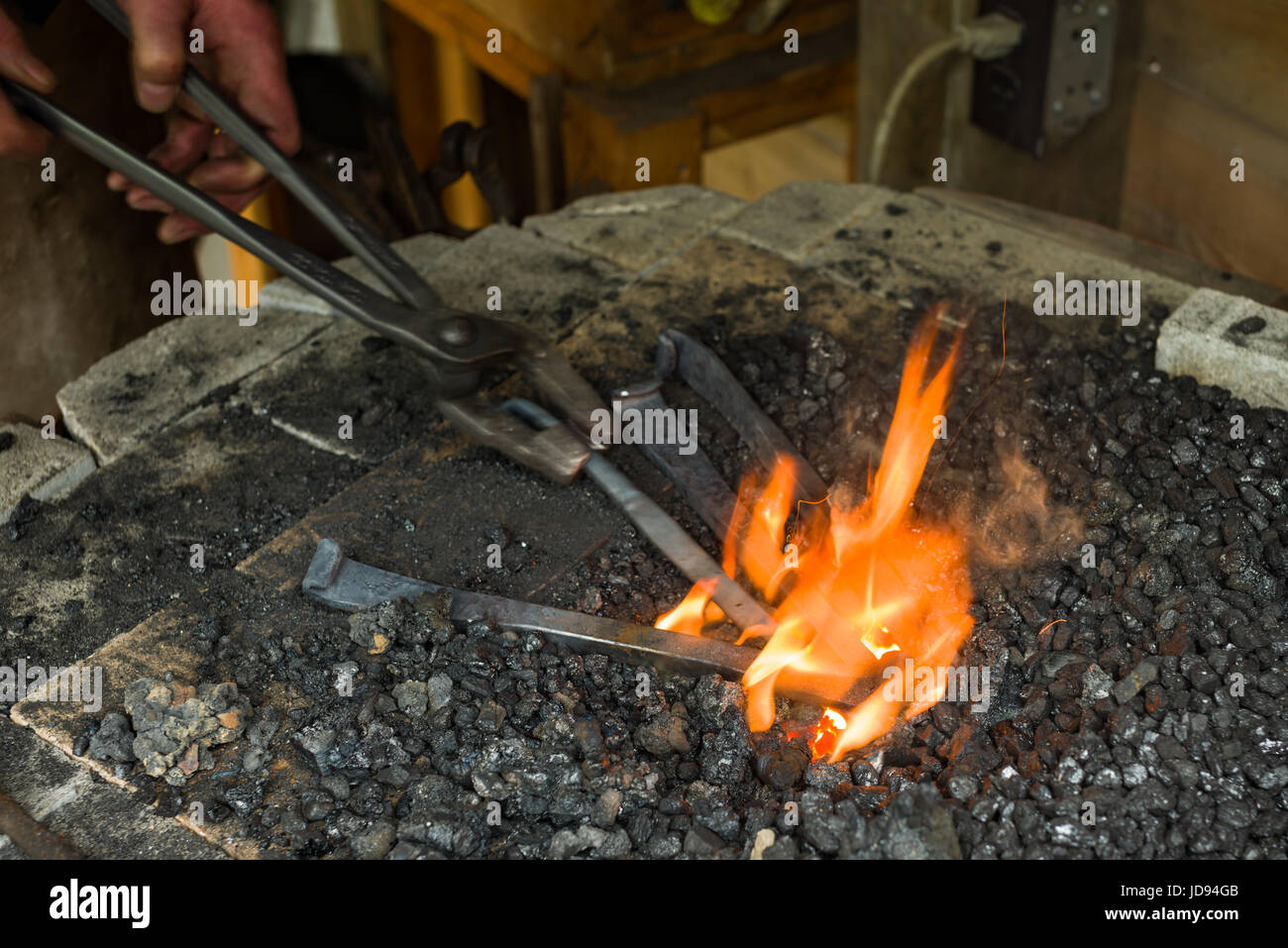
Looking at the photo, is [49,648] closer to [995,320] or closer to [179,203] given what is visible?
[179,203]

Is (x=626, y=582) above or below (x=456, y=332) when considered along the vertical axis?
below

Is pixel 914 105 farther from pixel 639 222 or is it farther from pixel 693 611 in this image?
pixel 693 611

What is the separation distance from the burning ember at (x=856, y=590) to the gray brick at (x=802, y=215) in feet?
2.59

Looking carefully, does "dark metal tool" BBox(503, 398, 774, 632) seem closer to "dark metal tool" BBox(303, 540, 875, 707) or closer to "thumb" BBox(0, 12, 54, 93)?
"dark metal tool" BBox(303, 540, 875, 707)

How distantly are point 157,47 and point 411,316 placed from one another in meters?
0.79

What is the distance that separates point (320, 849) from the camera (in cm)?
190

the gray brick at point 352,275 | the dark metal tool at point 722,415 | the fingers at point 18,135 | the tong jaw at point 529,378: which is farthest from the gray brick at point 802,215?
the fingers at point 18,135

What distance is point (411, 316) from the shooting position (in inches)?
100

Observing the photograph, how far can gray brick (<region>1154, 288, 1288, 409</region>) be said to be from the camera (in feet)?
8.30

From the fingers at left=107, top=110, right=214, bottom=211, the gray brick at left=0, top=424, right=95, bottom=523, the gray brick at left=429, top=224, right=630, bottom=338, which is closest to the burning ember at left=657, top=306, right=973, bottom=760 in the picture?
the gray brick at left=429, top=224, right=630, bottom=338

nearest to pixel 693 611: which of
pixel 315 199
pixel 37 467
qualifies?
pixel 315 199

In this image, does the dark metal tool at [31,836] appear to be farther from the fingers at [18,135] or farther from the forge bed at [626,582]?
the fingers at [18,135]

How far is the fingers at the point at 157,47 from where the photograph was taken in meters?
2.62
